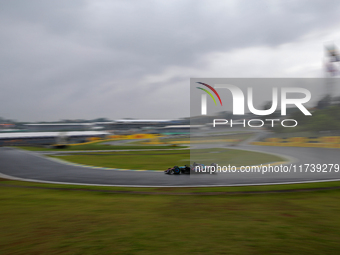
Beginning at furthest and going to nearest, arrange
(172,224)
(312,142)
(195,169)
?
(312,142)
(195,169)
(172,224)

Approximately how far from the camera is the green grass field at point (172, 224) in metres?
4.14

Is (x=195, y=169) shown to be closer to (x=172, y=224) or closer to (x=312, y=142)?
(x=172, y=224)

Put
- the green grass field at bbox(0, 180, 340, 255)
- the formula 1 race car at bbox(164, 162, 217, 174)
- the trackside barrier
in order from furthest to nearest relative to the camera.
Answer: the trackside barrier, the formula 1 race car at bbox(164, 162, 217, 174), the green grass field at bbox(0, 180, 340, 255)

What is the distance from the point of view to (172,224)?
5293 mm

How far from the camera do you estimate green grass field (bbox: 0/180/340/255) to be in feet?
13.6
